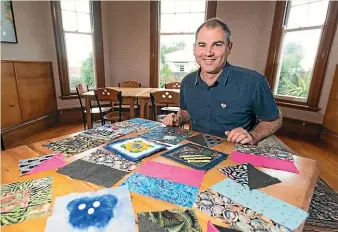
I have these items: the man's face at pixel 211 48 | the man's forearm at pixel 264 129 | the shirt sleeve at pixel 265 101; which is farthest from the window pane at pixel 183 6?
the man's forearm at pixel 264 129

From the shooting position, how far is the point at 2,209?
51 centimetres

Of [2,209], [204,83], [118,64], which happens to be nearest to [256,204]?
[2,209]

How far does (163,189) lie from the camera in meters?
0.59

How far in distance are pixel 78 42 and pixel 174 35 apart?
6.11 feet

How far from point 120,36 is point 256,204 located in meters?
4.20

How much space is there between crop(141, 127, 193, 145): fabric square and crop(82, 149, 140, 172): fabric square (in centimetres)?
25

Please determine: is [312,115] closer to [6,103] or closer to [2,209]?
[2,209]

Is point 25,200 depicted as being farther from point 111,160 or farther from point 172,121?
point 172,121

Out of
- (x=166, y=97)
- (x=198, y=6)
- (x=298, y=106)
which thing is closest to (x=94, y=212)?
(x=166, y=97)

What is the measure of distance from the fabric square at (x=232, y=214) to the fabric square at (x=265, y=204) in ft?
0.05

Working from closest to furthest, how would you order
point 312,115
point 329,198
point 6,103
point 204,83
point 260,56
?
point 204,83
point 329,198
point 6,103
point 312,115
point 260,56

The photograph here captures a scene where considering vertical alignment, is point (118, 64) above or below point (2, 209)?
above

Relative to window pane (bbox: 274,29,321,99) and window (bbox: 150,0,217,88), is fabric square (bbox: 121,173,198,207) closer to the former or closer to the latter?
window pane (bbox: 274,29,321,99)

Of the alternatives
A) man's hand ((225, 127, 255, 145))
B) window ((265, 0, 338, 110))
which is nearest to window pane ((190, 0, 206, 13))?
window ((265, 0, 338, 110))
